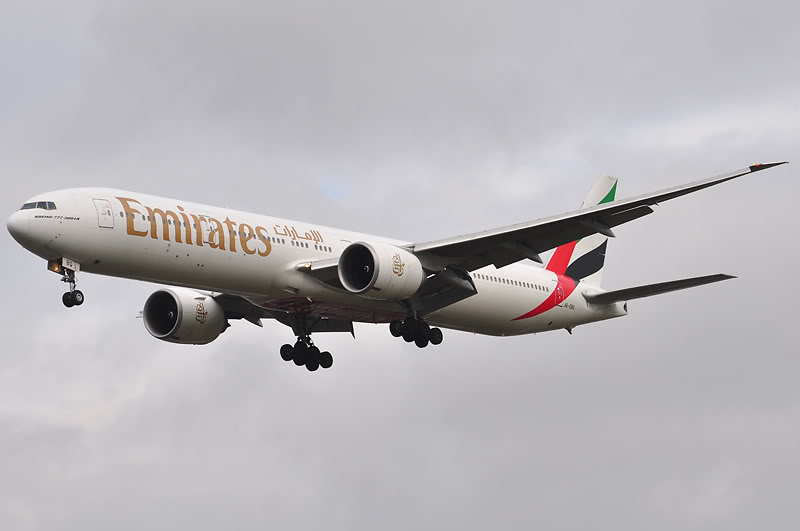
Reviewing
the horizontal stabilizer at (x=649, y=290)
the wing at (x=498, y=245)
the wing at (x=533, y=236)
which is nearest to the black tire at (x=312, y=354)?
the wing at (x=498, y=245)

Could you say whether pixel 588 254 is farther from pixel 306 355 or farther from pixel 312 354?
pixel 306 355

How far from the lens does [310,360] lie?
44.9 m

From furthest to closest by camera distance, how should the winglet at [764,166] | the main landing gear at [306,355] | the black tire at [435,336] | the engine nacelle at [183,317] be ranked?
the main landing gear at [306,355]
the engine nacelle at [183,317]
the black tire at [435,336]
the winglet at [764,166]

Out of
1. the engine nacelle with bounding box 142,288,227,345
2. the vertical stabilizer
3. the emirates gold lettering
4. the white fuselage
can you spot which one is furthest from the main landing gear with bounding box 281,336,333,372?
the vertical stabilizer

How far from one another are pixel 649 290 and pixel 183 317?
1565cm

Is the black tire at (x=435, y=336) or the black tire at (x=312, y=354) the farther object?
the black tire at (x=312, y=354)

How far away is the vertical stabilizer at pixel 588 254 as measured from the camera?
157 ft

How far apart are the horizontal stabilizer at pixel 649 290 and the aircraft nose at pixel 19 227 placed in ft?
65.7

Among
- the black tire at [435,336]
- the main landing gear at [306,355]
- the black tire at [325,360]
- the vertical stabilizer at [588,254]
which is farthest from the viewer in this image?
the vertical stabilizer at [588,254]

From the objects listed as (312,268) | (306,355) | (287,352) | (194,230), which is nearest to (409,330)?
(312,268)

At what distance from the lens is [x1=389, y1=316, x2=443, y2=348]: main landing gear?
4109cm

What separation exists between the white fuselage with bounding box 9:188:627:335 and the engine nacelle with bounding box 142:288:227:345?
4132 mm

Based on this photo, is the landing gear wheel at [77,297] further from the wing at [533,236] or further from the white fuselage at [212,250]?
the wing at [533,236]

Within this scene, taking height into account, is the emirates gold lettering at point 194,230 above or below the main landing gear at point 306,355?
above
